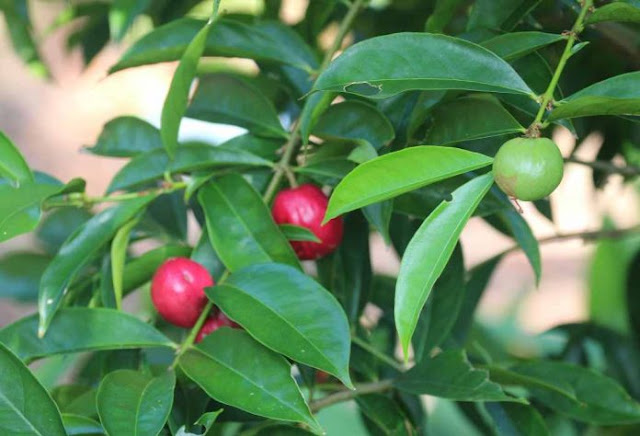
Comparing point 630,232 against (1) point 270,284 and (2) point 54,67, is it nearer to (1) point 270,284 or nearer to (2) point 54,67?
(1) point 270,284

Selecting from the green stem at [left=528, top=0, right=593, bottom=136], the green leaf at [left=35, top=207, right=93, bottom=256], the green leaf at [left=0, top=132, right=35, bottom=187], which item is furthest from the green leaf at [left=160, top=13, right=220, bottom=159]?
the green leaf at [left=35, top=207, right=93, bottom=256]

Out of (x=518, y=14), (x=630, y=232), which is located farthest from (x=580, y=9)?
(x=630, y=232)

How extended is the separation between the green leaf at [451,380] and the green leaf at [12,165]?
32 centimetres

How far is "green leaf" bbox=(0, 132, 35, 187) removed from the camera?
696 mm

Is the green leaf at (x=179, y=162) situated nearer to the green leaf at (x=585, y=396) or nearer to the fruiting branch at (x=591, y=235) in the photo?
the green leaf at (x=585, y=396)

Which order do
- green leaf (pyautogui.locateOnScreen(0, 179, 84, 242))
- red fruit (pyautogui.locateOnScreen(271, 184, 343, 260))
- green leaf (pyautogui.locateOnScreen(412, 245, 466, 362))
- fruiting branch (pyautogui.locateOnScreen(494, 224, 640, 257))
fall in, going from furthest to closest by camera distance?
fruiting branch (pyautogui.locateOnScreen(494, 224, 640, 257)) → green leaf (pyautogui.locateOnScreen(412, 245, 466, 362)) → red fruit (pyautogui.locateOnScreen(271, 184, 343, 260)) → green leaf (pyautogui.locateOnScreen(0, 179, 84, 242))

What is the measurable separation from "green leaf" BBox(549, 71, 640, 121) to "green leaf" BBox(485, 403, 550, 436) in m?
0.28

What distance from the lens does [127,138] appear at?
810 mm

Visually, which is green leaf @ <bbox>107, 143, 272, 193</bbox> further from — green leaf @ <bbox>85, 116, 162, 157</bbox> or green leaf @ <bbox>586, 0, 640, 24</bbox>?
green leaf @ <bbox>586, 0, 640, 24</bbox>

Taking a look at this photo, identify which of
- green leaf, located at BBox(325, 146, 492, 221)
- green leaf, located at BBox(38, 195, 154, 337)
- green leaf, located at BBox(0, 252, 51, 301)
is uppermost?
green leaf, located at BBox(325, 146, 492, 221)

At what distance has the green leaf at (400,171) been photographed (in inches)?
20.5

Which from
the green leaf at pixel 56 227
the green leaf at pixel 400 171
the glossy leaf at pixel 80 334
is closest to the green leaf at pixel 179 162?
the glossy leaf at pixel 80 334

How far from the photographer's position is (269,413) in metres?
0.56

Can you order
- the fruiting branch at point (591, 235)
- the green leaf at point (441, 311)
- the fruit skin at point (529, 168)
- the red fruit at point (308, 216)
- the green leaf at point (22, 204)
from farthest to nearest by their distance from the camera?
the fruiting branch at point (591, 235) < the green leaf at point (441, 311) < the red fruit at point (308, 216) < the green leaf at point (22, 204) < the fruit skin at point (529, 168)
